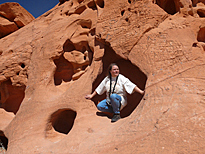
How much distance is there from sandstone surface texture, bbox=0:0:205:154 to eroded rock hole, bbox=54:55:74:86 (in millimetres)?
25

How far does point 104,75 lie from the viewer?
147 inches

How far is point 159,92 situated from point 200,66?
26.1 inches

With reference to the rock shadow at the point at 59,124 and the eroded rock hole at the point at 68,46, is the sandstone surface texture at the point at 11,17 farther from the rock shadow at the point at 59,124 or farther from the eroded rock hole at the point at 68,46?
the rock shadow at the point at 59,124

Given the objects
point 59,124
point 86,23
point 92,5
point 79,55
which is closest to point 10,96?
point 59,124

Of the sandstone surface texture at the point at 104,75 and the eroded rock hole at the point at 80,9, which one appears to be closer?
the sandstone surface texture at the point at 104,75

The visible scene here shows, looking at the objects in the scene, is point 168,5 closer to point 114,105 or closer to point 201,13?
point 201,13

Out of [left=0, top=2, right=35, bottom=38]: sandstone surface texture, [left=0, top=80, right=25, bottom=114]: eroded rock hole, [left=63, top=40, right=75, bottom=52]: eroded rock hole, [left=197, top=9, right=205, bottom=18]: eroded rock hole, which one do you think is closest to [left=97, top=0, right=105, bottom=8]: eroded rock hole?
[left=63, top=40, right=75, bottom=52]: eroded rock hole

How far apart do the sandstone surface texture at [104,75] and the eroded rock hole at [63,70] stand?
1.0 inches

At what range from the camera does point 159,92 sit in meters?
2.39

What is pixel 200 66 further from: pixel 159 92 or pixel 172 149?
pixel 172 149

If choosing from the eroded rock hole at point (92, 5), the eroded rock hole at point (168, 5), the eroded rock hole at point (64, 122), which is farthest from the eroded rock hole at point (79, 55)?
the eroded rock hole at point (168, 5)

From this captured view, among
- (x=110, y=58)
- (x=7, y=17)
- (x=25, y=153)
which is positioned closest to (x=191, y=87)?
(x=110, y=58)

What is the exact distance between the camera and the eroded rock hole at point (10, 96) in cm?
500

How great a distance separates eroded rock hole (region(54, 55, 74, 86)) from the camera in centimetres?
444
